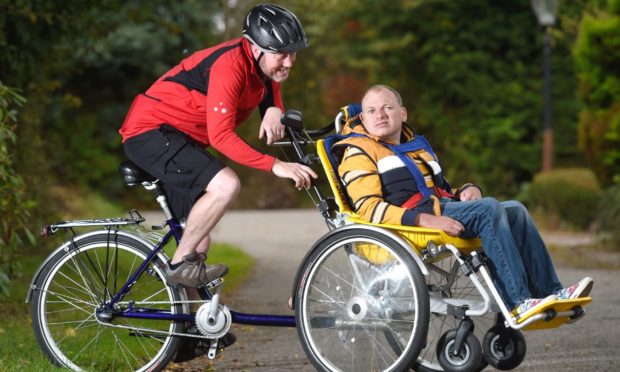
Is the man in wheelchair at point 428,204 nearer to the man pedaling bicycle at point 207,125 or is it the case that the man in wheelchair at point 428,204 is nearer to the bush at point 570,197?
the man pedaling bicycle at point 207,125

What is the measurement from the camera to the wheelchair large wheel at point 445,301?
4824 millimetres

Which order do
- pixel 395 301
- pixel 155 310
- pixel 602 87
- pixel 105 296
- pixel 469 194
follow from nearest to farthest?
pixel 395 301, pixel 469 194, pixel 155 310, pixel 105 296, pixel 602 87

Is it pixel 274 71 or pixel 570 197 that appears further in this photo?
pixel 570 197

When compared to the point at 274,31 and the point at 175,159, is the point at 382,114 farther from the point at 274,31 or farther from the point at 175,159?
the point at 175,159

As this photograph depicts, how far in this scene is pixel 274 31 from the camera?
16.4 ft

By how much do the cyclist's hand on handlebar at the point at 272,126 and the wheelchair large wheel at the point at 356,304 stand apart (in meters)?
0.60

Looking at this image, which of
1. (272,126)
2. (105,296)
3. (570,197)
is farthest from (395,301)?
(570,197)

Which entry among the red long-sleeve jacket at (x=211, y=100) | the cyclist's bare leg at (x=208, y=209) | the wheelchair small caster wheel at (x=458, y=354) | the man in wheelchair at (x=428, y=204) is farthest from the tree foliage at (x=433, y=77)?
the wheelchair small caster wheel at (x=458, y=354)

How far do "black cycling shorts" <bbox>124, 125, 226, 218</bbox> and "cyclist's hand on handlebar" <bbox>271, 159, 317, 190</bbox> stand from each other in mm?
327

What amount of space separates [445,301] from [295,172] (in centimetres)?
87

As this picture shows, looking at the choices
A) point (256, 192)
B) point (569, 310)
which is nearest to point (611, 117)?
point (569, 310)

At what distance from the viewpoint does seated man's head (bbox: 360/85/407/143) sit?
5105 millimetres

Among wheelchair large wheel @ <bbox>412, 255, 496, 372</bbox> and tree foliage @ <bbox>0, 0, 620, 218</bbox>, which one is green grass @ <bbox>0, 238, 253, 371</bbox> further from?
tree foliage @ <bbox>0, 0, 620, 218</bbox>

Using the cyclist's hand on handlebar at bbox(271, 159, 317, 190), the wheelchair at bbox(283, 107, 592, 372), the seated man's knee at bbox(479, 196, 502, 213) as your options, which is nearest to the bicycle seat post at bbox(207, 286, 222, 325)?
the wheelchair at bbox(283, 107, 592, 372)
